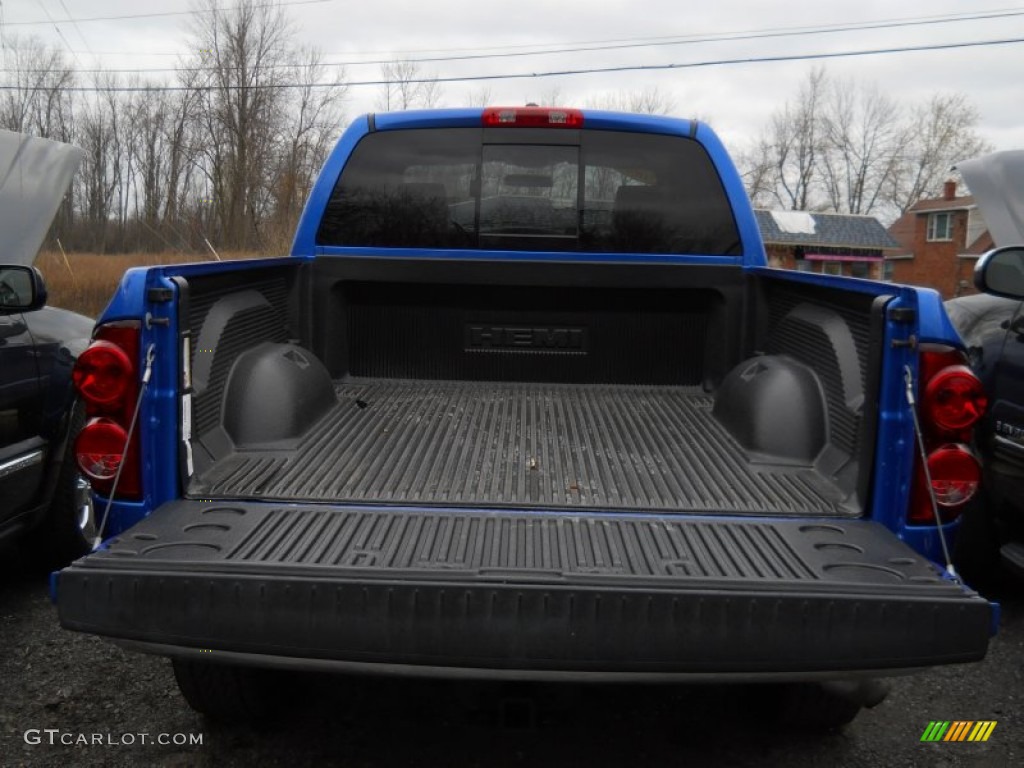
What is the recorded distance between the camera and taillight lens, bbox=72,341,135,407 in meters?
2.64

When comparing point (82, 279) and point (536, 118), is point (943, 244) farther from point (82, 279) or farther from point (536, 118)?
point (536, 118)

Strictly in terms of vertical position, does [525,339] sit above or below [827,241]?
below

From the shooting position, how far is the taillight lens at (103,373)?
8.65ft

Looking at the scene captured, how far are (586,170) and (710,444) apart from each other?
1.43 metres

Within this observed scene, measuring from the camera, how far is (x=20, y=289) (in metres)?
3.93

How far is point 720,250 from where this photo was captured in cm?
405

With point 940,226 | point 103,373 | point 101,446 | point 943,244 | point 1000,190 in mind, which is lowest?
point 101,446

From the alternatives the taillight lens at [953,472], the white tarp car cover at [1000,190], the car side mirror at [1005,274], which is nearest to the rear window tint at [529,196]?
the car side mirror at [1005,274]

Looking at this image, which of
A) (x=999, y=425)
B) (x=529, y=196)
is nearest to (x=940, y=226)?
(x=999, y=425)

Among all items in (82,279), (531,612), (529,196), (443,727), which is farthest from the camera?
(82,279)

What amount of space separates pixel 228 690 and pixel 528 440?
4.41 feet

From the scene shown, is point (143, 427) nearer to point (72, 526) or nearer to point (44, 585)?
point (72, 526)

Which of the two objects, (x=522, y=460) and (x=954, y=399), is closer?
(x=954, y=399)

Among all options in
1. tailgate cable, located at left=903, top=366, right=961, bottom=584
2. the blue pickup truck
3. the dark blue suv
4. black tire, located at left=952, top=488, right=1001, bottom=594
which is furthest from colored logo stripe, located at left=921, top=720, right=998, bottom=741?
tailgate cable, located at left=903, top=366, right=961, bottom=584
